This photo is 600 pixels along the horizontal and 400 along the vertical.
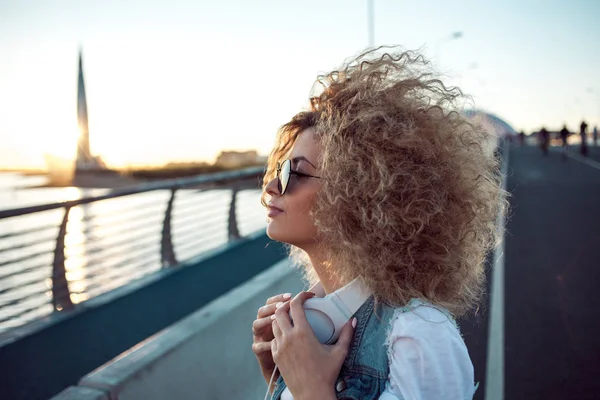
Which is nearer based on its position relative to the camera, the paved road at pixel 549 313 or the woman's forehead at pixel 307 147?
the woman's forehead at pixel 307 147

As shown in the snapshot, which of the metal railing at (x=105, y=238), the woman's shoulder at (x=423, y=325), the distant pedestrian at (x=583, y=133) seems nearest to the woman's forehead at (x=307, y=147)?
the woman's shoulder at (x=423, y=325)

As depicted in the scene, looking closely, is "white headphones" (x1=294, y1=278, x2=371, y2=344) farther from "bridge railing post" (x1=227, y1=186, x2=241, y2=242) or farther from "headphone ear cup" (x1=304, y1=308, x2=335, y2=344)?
"bridge railing post" (x1=227, y1=186, x2=241, y2=242)

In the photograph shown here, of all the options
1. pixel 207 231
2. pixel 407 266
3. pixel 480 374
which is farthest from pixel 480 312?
pixel 407 266

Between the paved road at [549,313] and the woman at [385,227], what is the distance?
1.11 m

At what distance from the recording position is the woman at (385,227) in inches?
62.1

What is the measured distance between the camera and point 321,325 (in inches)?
67.4

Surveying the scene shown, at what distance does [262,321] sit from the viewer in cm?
198

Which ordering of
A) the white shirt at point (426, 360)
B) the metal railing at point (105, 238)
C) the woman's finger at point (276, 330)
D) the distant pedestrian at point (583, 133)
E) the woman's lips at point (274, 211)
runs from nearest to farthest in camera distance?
the white shirt at point (426, 360) < the woman's finger at point (276, 330) < the woman's lips at point (274, 211) < the metal railing at point (105, 238) < the distant pedestrian at point (583, 133)

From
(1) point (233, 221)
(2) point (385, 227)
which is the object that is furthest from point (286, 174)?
(1) point (233, 221)

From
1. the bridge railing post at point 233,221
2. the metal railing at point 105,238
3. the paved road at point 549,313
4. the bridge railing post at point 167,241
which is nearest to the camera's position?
the metal railing at point 105,238

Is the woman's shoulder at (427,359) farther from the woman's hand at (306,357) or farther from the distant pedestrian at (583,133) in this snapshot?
the distant pedestrian at (583,133)

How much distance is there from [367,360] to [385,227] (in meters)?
0.42

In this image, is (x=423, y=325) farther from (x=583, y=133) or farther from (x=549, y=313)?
(x=583, y=133)

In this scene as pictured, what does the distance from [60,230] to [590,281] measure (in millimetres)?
6591
